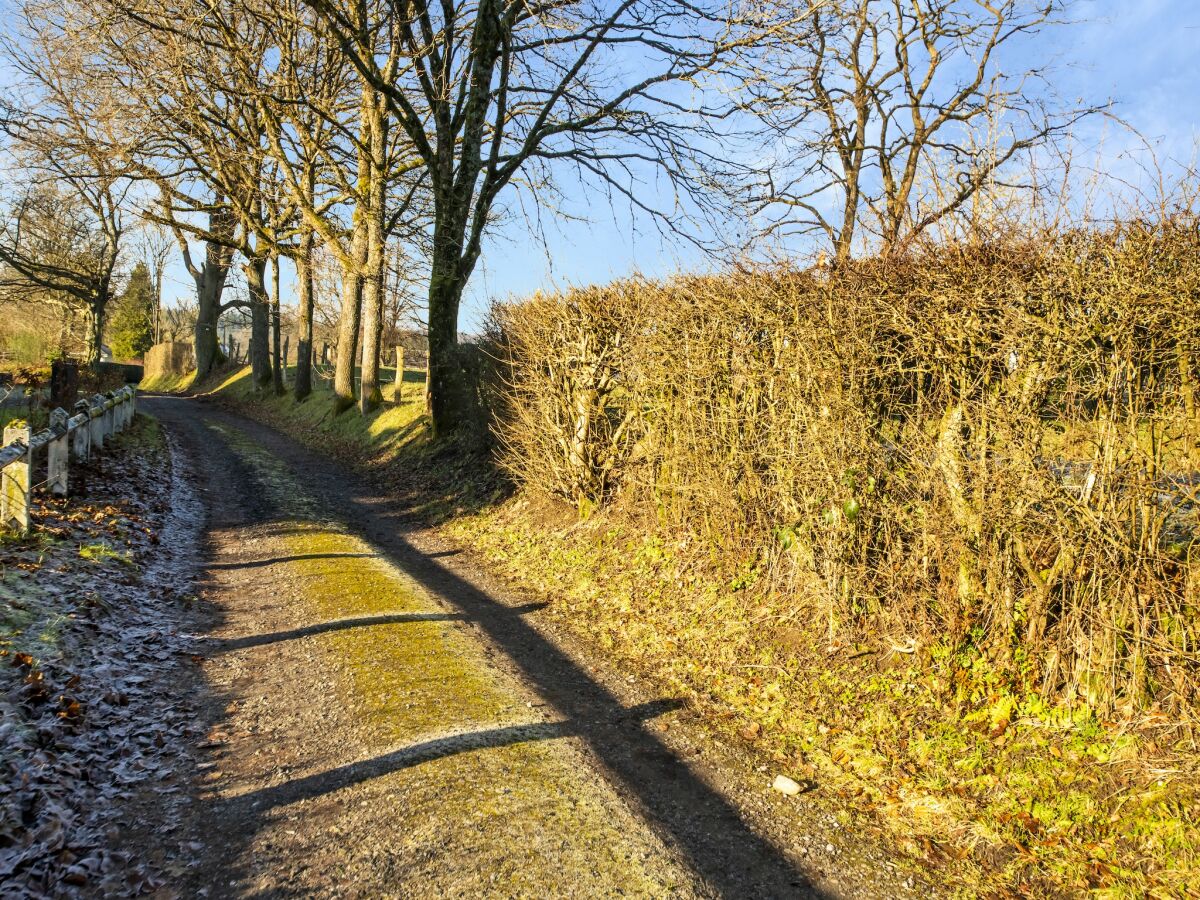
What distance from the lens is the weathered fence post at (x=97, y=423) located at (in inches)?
467

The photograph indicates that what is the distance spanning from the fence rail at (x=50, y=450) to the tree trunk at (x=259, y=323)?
13.7 meters

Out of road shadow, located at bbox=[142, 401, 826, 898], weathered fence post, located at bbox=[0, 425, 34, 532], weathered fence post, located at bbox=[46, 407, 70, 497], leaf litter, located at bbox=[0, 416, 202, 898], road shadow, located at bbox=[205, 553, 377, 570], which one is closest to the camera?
leaf litter, located at bbox=[0, 416, 202, 898]

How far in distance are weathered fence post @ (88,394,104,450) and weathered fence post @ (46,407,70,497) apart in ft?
8.68

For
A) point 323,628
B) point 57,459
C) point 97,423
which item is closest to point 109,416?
point 97,423

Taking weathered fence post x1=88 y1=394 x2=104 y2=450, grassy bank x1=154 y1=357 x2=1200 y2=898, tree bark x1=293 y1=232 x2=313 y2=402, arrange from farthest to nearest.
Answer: tree bark x1=293 y1=232 x2=313 y2=402, weathered fence post x1=88 y1=394 x2=104 y2=450, grassy bank x1=154 y1=357 x2=1200 y2=898

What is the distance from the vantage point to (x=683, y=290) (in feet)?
24.4

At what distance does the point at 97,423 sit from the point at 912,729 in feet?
43.4

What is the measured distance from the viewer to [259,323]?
96.3 feet

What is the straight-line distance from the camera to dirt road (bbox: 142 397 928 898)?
3.64 m

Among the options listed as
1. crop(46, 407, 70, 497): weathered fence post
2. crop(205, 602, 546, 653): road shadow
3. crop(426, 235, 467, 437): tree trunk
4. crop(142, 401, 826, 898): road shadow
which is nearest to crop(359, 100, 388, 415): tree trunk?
crop(426, 235, 467, 437): tree trunk

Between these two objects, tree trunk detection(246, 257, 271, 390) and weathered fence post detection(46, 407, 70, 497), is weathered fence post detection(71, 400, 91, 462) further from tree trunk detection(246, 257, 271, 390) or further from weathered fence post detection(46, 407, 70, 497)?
tree trunk detection(246, 257, 271, 390)

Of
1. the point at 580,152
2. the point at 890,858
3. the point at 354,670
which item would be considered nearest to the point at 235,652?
the point at 354,670

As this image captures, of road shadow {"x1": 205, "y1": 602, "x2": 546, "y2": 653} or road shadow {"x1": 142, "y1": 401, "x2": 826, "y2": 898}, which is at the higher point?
road shadow {"x1": 205, "y1": 602, "x2": 546, "y2": 653}

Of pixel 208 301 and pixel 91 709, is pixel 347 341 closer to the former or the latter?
pixel 91 709
